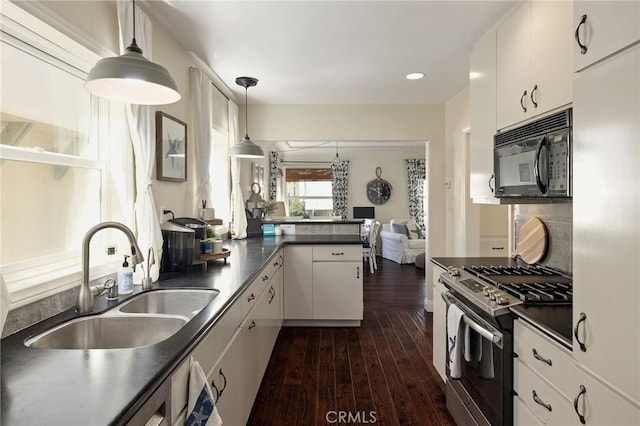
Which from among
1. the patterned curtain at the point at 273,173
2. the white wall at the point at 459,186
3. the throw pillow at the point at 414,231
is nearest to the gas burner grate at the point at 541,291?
the white wall at the point at 459,186

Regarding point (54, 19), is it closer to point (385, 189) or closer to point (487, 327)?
point (487, 327)

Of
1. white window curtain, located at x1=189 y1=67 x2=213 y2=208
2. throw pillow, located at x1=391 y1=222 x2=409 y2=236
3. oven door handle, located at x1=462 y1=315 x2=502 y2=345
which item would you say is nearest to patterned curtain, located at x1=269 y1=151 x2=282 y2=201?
throw pillow, located at x1=391 y1=222 x2=409 y2=236

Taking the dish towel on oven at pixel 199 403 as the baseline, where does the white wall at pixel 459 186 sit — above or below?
above

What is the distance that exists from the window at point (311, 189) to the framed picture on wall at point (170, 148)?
6.16 m

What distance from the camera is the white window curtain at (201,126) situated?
2883mm

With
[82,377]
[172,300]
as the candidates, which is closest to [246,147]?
[172,300]

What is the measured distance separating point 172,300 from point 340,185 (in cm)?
715

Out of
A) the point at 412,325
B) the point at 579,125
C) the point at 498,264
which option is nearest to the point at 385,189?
the point at 412,325

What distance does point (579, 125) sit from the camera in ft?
3.69

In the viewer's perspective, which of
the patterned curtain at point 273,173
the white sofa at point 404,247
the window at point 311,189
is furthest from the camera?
the window at point 311,189

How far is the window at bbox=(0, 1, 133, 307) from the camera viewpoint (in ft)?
4.64

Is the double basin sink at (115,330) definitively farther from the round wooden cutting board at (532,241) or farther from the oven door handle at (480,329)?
→ the round wooden cutting board at (532,241)

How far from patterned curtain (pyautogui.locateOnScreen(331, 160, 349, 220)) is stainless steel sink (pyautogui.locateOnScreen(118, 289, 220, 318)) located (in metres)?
7.01

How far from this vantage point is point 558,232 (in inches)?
83.8
